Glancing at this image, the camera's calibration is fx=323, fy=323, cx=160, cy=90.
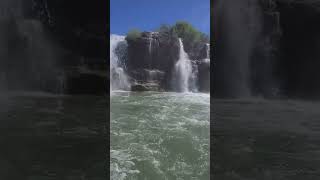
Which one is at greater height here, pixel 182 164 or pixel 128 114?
pixel 128 114

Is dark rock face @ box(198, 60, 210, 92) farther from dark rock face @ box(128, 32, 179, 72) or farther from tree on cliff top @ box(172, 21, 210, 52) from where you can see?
tree on cliff top @ box(172, 21, 210, 52)

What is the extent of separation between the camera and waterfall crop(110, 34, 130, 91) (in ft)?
49.4

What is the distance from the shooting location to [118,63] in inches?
623

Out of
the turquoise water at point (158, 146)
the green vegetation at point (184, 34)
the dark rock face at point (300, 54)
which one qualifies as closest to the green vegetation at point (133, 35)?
the green vegetation at point (184, 34)

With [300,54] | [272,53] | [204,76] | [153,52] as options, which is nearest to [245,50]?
[272,53]

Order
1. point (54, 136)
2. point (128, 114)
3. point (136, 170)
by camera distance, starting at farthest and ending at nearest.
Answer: point (128, 114)
point (136, 170)
point (54, 136)

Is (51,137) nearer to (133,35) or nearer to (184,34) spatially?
(133,35)

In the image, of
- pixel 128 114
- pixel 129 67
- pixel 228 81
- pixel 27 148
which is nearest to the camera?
pixel 27 148

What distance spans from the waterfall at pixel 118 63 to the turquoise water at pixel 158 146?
6.76 metres

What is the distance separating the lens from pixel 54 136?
10.0 ft

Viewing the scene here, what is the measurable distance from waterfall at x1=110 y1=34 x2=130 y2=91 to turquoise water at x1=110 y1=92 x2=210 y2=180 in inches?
266

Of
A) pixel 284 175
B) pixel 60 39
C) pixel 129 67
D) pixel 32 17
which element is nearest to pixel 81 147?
pixel 60 39

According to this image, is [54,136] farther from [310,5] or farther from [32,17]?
[310,5]

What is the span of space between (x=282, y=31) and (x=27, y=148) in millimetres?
2617
